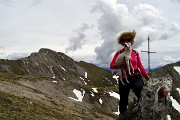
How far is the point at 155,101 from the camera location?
12.2 meters

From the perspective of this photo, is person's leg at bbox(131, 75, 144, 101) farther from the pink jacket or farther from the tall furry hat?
the tall furry hat

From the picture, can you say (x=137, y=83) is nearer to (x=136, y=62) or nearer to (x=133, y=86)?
(x=133, y=86)

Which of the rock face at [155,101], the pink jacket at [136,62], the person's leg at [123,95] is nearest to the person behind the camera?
the rock face at [155,101]

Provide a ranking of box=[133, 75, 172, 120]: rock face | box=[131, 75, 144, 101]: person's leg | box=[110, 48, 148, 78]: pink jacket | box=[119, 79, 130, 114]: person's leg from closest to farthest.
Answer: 1. box=[133, 75, 172, 120]: rock face
2. box=[131, 75, 144, 101]: person's leg
3. box=[110, 48, 148, 78]: pink jacket
4. box=[119, 79, 130, 114]: person's leg

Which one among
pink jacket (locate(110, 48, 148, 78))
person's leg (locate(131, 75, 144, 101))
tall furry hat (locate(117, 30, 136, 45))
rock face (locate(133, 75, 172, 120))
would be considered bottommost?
rock face (locate(133, 75, 172, 120))

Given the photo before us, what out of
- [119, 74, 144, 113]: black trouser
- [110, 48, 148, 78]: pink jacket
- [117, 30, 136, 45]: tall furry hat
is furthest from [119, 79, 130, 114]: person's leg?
[117, 30, 136, 45]: tall furry hat

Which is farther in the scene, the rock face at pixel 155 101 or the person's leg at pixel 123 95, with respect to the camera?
the person's leg at pixel 123 95

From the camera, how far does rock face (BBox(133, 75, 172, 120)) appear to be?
482 inches

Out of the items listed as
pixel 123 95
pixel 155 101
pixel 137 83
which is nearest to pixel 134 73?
pixel 137 83

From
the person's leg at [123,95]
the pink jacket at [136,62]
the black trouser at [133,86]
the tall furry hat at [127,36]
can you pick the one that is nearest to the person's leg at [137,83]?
the black trouser at [133,86]

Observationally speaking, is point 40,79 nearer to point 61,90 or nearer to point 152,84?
point 61,90

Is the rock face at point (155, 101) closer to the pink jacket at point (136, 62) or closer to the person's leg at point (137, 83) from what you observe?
the person's leg at point (137, 83)

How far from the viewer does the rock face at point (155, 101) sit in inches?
482

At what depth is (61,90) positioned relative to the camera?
10862 cm
